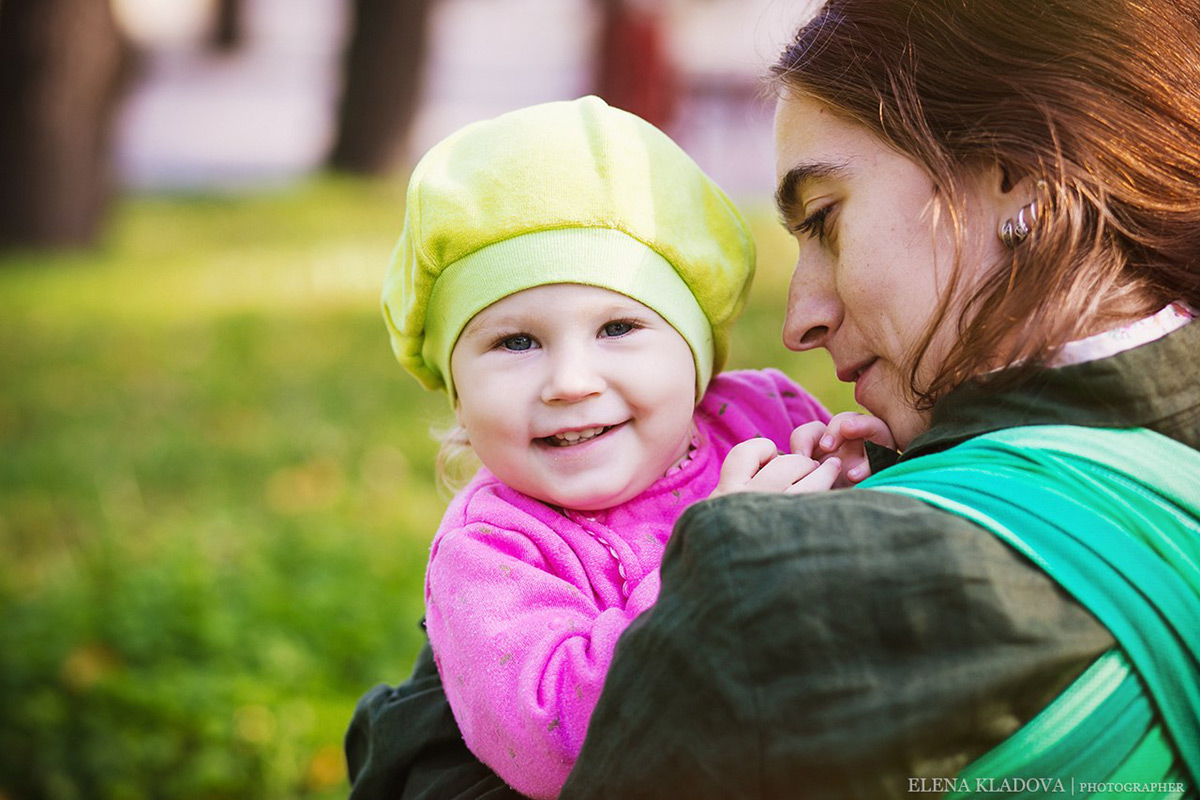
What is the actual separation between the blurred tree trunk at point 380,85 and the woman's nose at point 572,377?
12818mm

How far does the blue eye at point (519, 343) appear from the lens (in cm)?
211

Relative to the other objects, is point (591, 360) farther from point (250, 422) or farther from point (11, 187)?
point (11, 187)

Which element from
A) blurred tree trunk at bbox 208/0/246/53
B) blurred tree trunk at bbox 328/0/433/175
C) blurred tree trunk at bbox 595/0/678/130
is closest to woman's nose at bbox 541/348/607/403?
blurred tree trunk at bbox 595/0/678/130

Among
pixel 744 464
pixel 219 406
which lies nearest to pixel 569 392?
pixel 744 464

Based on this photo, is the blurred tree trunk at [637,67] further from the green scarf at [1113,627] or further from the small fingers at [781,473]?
the green scarf at [1113,627]

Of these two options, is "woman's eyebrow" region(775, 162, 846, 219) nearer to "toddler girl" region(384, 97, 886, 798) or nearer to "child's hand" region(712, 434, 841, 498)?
"toddler girl" region(384, 97, 886, 798)

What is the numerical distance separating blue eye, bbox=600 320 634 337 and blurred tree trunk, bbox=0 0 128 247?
9484mm

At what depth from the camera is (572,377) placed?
2010 millimetres

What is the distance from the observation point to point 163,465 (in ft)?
20.1

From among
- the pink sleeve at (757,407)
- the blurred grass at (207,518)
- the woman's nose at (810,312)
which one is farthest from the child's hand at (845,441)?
the blurred grass at (207,518)

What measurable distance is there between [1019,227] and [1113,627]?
1.95 ft

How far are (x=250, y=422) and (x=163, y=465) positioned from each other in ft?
2.39

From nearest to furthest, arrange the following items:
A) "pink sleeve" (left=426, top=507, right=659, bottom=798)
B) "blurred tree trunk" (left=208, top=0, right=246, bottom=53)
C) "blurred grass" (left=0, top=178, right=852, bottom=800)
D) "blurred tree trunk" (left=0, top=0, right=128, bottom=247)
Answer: "pink sleeve" (left=426, top=507, right=659, bottom=798) → "blurred grass" (left=0, top=178, right=852, bottom=800) → "blurred tree trunk" (left=0, top=0, right=128, bottom=247) → "blurred tree trunk" (left=208, top=0, right=246, bottom=53)

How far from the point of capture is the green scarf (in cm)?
151
